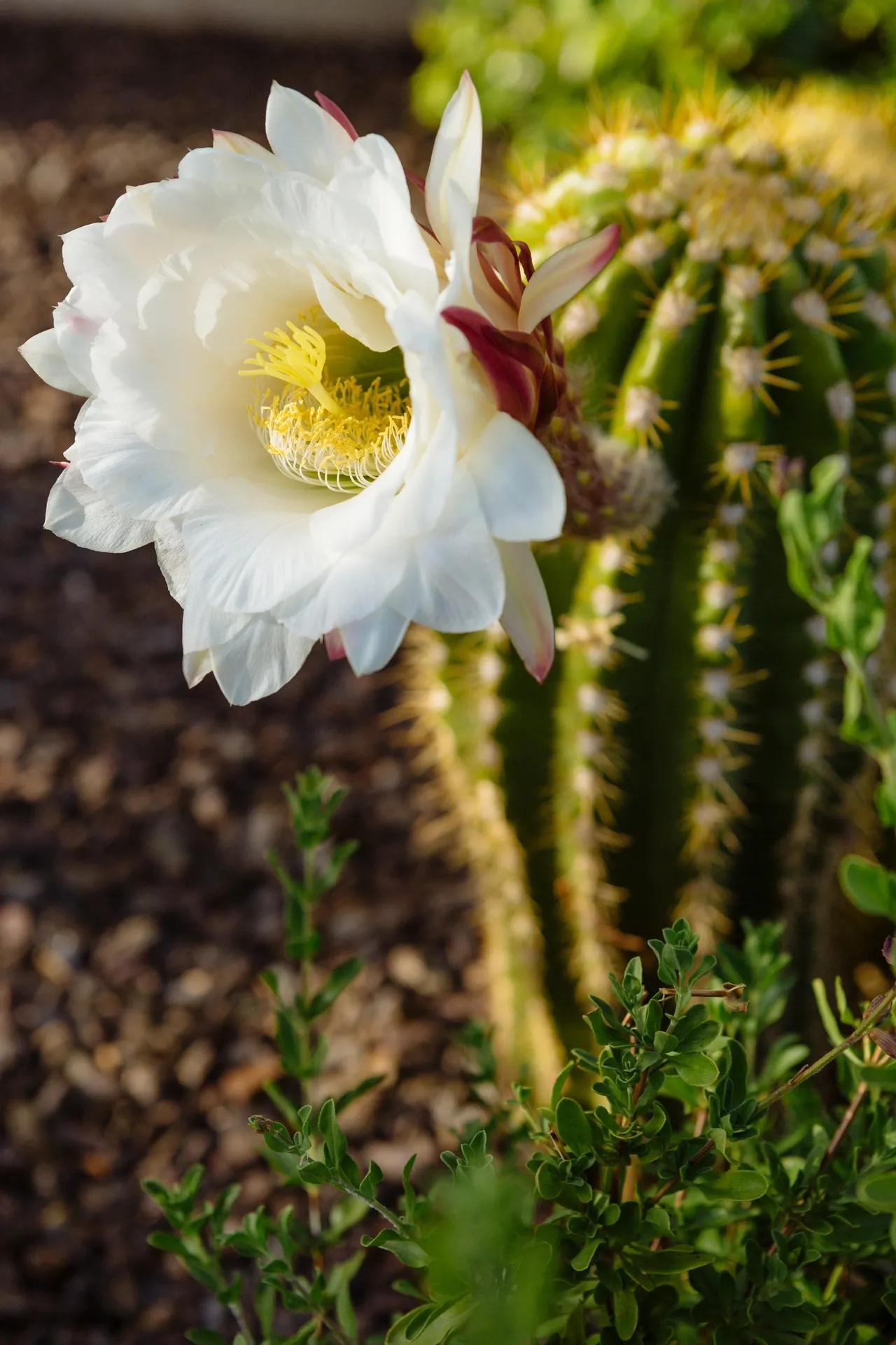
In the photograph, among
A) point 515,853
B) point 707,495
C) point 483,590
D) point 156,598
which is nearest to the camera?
point 483,590

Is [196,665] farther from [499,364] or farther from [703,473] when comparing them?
[703,473]

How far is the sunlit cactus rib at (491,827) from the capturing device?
3.99 feet

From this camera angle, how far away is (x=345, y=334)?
0.75 meters

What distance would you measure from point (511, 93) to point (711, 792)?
2.55m

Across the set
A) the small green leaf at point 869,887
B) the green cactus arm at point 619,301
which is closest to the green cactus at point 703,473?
the green cactus arm at point 619,301

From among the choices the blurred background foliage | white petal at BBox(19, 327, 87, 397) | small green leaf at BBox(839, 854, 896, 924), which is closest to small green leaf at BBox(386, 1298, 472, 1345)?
small green leaf at BBox(839, 854, 896, 924)

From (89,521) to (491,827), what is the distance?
2.37ft

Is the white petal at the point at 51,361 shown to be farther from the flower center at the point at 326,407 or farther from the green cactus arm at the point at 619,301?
the green cactus arm at the point at 619,301

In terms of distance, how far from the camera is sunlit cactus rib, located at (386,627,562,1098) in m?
1.22

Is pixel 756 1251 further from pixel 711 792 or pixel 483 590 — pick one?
pixel 711 792

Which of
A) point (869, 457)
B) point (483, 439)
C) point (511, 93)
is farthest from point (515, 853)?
point (511, 93)

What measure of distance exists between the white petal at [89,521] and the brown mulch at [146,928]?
966 millimetres

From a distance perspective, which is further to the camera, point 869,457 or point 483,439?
point 869,457

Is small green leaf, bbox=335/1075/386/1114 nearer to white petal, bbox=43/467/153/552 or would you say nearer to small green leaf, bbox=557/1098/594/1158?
small green leaf, bbox=557/1098/594/1158
